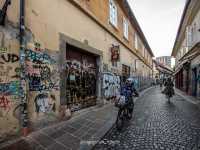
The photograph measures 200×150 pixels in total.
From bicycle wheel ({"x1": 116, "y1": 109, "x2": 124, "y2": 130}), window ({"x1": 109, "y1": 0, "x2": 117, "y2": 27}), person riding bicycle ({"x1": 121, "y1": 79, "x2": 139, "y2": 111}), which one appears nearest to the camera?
bicycle wheel ({"x1": 116, "y1": 109, "x2": 124, "y2": 130})

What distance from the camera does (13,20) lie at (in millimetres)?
4469

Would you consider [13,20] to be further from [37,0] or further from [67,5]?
[67,5]

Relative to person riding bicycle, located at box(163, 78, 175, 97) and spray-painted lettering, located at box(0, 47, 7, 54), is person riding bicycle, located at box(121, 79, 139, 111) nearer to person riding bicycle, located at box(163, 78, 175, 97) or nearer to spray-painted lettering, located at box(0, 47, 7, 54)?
spray-painted lettering, located at box(0, 47, 7, 54)

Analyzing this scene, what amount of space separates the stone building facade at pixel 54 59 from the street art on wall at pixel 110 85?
4.5 inches

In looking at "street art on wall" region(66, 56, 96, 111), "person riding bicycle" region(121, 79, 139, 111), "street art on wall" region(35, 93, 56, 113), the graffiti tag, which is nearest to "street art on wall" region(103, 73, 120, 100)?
"street art on wall" region(66, 56, 96, 111)

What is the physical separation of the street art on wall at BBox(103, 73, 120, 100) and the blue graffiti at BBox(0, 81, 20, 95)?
633 cm

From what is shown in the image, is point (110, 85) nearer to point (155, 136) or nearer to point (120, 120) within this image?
point (120, 120)

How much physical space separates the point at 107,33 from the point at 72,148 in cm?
797

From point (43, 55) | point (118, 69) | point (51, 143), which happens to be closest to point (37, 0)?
point (43, 55)

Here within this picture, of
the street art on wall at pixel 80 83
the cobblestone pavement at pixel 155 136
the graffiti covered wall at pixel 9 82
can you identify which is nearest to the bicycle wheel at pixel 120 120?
the cobblestone pavement at pixel 155 136

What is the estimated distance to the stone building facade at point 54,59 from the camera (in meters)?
4.34

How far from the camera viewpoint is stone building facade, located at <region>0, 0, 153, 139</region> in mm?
4344

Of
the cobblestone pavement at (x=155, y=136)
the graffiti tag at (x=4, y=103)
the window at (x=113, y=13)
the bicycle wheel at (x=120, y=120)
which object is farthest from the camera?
the window at (x=113, y=13)

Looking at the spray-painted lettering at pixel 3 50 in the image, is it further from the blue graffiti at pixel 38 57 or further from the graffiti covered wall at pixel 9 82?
the blue graffiti at pixel 38 57
